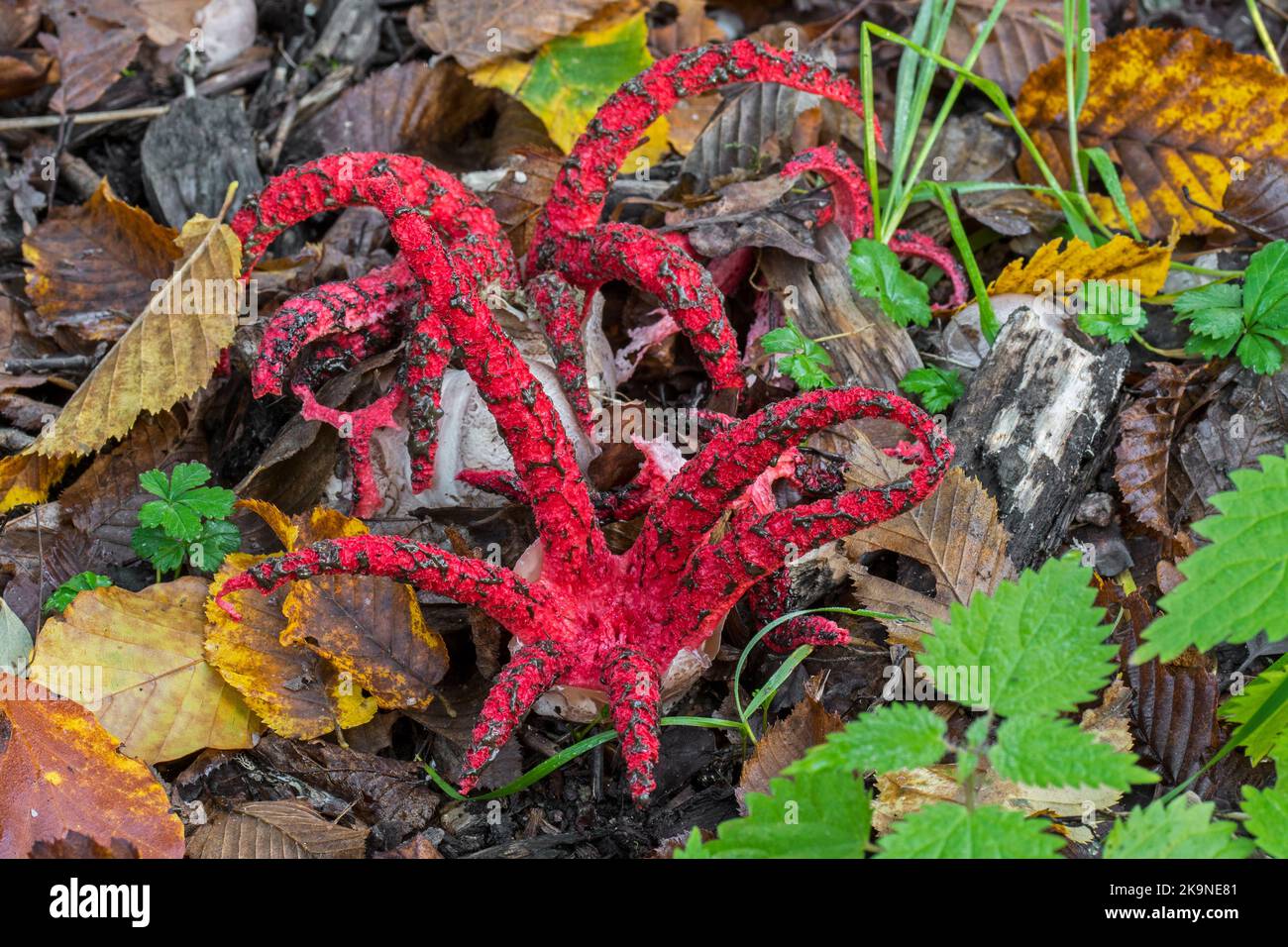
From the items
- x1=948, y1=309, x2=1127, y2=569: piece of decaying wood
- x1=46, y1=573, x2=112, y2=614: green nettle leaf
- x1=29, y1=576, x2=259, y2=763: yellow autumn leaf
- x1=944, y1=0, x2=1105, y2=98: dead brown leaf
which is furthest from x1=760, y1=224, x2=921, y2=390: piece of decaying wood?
x1=46, y1=573, x2=112, y2=614: green nettle leaf

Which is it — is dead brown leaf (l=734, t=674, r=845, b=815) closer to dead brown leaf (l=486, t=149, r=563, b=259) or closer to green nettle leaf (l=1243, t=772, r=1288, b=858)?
green nettle leaf (l=1243, t=772, r=1288, b=858)

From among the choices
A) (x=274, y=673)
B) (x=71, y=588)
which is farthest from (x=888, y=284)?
(x=71, y=588)

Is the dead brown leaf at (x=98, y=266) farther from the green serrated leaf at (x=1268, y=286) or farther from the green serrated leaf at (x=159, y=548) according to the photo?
the green serrated leaf at (x=1268, y=286)

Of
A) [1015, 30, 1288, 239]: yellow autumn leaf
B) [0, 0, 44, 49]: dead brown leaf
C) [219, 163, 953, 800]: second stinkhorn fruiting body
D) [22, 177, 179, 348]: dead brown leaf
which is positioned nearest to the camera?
[219, 163, 953, 800]: second stinkhorn fruiting body

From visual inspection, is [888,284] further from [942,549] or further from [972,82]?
[942,549]

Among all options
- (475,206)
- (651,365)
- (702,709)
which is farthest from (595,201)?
(702,709)

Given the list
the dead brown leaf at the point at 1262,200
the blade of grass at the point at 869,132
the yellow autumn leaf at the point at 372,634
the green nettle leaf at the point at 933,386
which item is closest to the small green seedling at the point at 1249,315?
the dead brown leaf at the point at 1262,200

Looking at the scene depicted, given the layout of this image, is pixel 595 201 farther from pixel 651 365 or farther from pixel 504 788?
pixel 504 788
